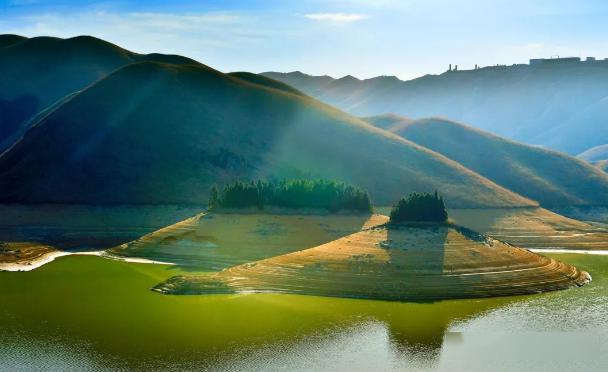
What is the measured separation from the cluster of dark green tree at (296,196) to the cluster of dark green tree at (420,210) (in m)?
25.9

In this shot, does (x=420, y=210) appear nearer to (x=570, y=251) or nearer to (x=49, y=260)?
(x=570, y=251)

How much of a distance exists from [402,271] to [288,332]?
2375 centimetres

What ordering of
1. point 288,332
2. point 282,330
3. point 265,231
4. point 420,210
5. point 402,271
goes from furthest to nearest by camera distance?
point 265,231 → point 420,210 → point 402,271 → point 282,330 → point 288,332

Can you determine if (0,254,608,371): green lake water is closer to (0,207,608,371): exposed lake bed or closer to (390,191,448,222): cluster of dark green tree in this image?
(0,207,608,371): exposed lake bed

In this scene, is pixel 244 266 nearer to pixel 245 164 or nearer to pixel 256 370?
pixel 256 370

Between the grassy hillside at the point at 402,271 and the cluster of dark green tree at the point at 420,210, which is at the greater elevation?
the cluster of dark green tree at the point at 420,210

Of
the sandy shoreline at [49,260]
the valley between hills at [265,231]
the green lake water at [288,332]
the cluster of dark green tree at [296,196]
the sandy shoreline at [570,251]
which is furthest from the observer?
the sandy shoreline at [570,251]

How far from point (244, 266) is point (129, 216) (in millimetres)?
79551

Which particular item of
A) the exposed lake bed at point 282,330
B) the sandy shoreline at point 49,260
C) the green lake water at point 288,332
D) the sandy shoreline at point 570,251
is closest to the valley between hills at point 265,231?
the sandy shoreline at point 49,260

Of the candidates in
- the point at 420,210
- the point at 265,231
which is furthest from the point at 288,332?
the point at 265,231

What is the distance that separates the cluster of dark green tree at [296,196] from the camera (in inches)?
4926

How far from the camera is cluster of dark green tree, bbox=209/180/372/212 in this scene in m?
125

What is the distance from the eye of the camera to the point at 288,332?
66688 millimetres

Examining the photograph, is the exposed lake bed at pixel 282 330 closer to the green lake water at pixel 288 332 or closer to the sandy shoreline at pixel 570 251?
Result: the green lake water at pixel 288 332
